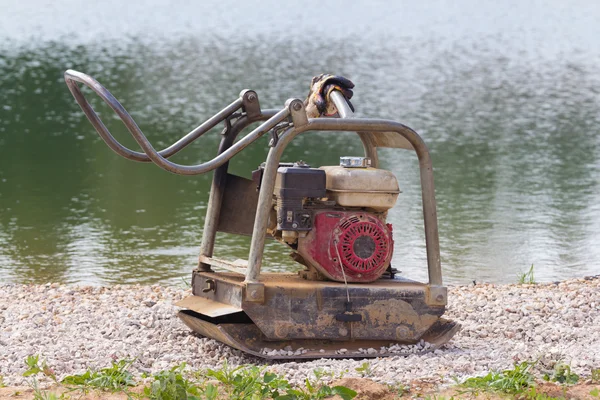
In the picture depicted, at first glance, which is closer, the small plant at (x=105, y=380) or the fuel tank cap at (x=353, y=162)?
the small plant at (x=105, y=380)

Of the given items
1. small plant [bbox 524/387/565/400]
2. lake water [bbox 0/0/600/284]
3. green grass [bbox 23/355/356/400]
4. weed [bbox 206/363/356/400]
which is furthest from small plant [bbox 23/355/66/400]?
lake water [bbox 0/0/600/284]

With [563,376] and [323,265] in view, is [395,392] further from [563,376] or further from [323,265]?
[323,265]

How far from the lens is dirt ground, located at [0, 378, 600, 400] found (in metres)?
4.32

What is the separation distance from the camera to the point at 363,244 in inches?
211

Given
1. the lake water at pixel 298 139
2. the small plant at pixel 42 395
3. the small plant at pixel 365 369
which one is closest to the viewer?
the small plant at pixel 42 395

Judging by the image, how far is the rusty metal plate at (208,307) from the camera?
206 inches

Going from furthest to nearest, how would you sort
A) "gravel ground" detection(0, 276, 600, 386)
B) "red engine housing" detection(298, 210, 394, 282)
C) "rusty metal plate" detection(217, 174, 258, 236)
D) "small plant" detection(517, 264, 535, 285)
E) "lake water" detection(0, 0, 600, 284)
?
"lake water" detection(0, 0, 600, 284), "small plant" detection(517, 264, 535, 285), "rusty metal plate" detection(217, 174, 258, 236), "red engine housing" detection(298, 210, 394, 282), "gravel ground" detection(0, 276, 600, 386)

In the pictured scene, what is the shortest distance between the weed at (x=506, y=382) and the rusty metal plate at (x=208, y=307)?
1311 mm

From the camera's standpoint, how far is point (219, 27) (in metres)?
36.6

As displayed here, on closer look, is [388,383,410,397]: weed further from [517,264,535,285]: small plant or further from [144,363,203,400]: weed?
[517,264,535,285]: small plant

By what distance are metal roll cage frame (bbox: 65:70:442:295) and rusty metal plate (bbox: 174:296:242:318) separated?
0.68ft

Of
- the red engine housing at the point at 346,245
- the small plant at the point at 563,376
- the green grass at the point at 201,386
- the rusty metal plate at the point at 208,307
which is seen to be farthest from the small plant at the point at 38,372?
the small plant at the point at 563,376

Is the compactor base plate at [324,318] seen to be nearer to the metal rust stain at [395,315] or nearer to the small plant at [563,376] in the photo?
the metal rust stain at [395,315]

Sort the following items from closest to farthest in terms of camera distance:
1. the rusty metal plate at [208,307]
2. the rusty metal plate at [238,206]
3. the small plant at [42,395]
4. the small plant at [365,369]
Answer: the small plant at [42,395], the small plant at [365,369], the rusty metal plate at [208,307], the rusty metal plate at [238,206]
